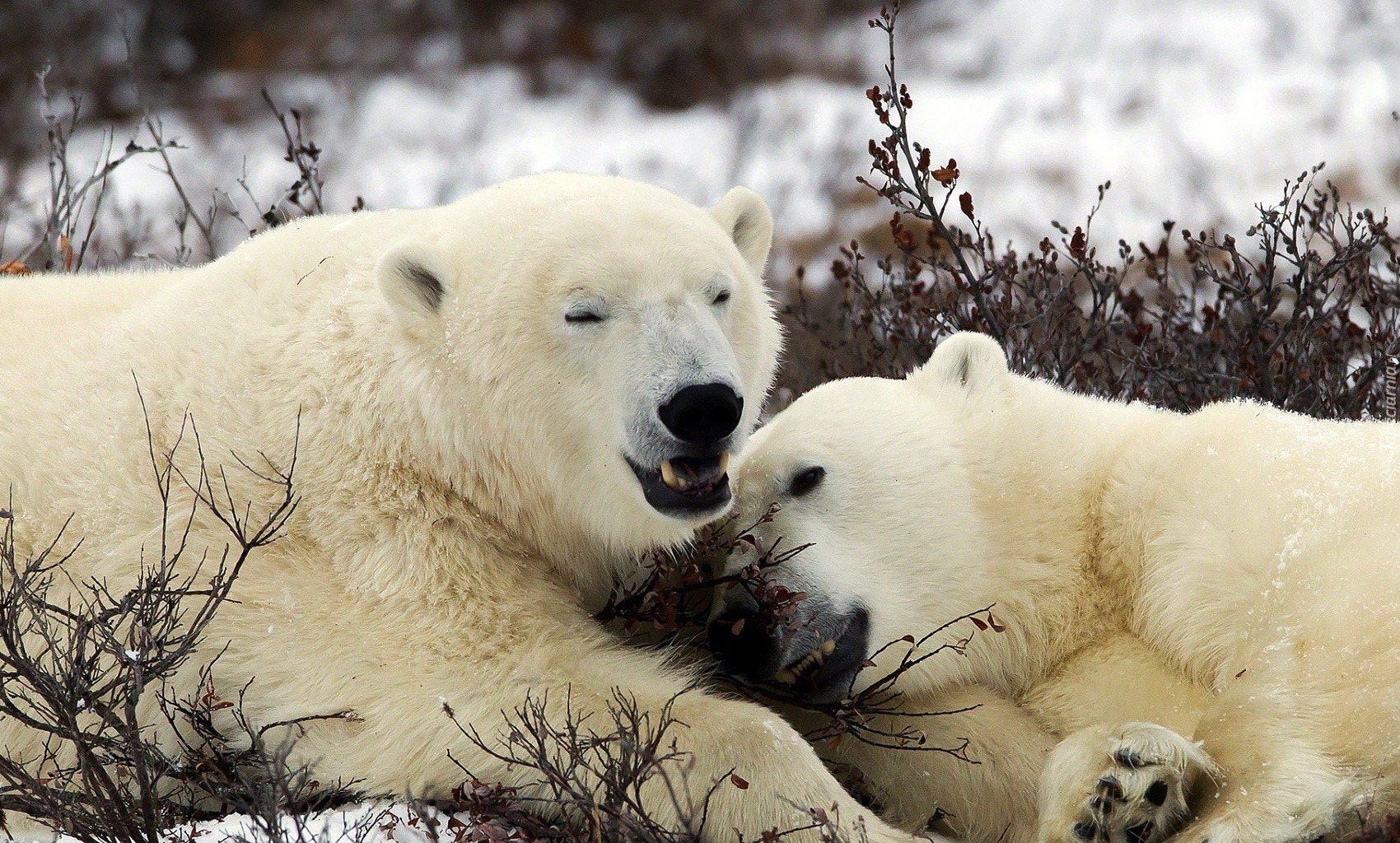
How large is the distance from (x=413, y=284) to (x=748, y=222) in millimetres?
839

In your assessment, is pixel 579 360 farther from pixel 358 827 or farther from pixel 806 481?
pixel 358 827

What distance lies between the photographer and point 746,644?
279 centimetres

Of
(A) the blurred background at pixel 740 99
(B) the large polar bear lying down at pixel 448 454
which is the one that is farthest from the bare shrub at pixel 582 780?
(A) the blurred background at pixel 740 99

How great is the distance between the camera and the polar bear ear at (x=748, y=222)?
3047mm

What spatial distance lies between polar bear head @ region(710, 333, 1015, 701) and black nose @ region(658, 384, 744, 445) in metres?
0.44

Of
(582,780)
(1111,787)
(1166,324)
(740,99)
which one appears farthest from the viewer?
(740,99)

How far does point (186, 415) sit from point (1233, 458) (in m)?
2.10

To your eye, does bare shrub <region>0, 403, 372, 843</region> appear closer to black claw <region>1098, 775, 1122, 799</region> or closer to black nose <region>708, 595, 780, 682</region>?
black nose <region>708, 595, 780, 682</region>

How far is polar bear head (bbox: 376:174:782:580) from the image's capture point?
250 cm

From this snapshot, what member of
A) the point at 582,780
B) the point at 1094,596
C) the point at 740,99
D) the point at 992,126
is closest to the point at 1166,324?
the point at 1094,596

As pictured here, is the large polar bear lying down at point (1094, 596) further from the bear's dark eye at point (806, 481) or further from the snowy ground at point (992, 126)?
the snowy ground at point (992, 126)

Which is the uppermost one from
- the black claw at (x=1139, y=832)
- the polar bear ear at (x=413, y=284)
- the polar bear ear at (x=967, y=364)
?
the polar bear ear at (x=413, y=284)

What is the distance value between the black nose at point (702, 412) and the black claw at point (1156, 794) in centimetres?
95

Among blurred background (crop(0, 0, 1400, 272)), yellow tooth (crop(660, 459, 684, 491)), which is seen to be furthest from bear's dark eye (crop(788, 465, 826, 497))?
blurred background (crop(0, 0, 1400, 272))
